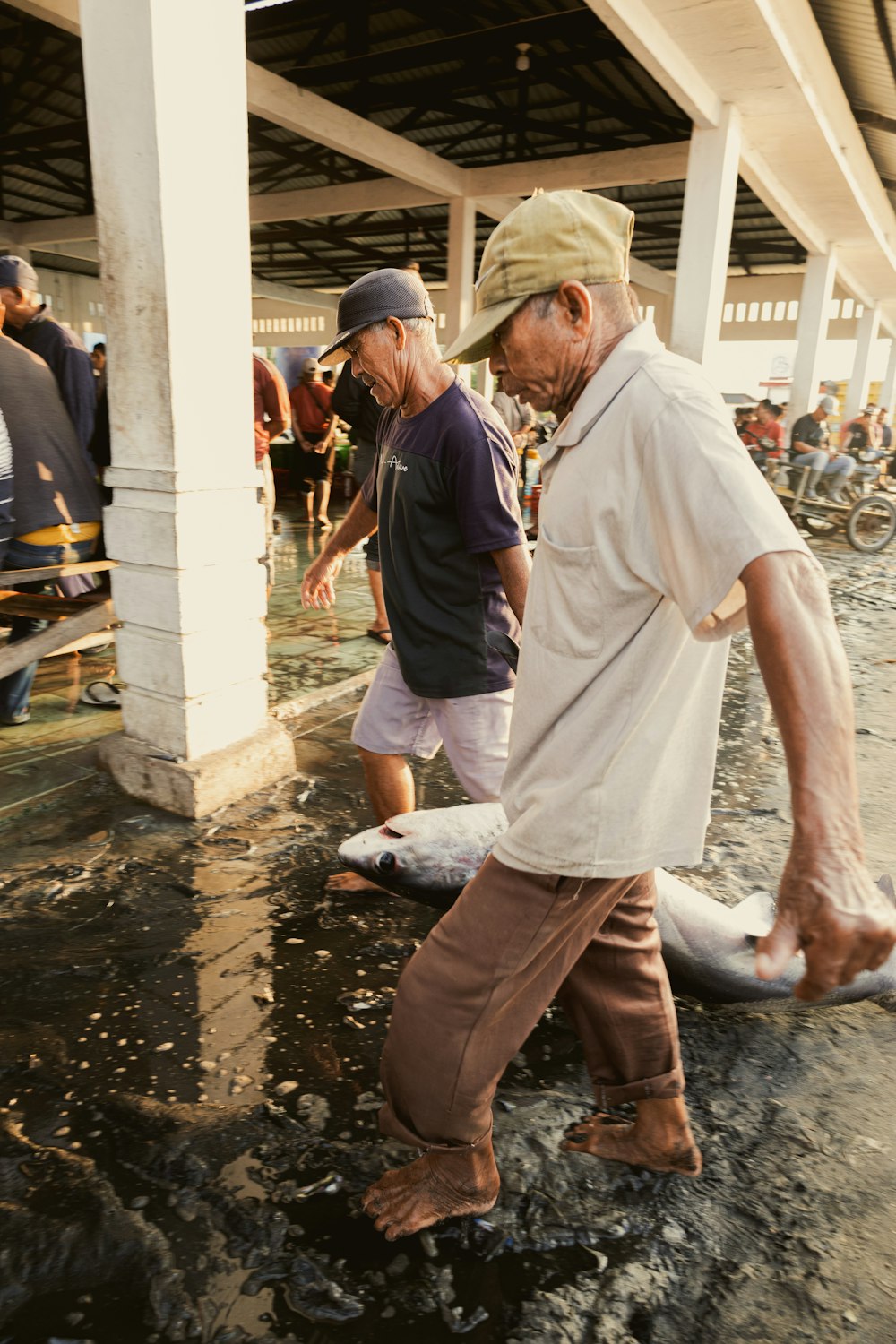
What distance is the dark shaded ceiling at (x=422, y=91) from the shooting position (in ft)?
31.7

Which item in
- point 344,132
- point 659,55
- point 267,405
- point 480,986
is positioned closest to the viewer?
point 480,986

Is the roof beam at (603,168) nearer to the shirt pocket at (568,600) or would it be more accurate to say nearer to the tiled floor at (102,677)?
the tiled floor at (102,677)

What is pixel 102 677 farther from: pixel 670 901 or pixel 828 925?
pixel 828 925

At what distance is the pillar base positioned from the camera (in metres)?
3.57

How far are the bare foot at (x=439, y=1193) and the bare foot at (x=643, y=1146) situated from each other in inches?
12.2

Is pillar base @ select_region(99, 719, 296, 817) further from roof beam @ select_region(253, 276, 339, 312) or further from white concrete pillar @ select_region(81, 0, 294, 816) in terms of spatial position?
roof beam @ select_region(253, 276, 339, 312)

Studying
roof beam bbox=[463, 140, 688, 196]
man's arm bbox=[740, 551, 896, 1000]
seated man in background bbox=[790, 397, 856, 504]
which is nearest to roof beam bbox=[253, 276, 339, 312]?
roof beam bbox=[463, 140, 688, 196]

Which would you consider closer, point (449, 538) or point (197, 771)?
point (449, 538)

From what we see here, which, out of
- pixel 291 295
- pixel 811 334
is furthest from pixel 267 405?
pixel 291 295

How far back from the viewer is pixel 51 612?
4039mm

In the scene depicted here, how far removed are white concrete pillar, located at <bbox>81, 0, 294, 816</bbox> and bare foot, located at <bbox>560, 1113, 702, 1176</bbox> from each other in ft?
7.03

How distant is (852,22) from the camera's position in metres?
8.53

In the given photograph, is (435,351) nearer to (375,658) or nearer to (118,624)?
(118,624)

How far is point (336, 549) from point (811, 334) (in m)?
15.2
